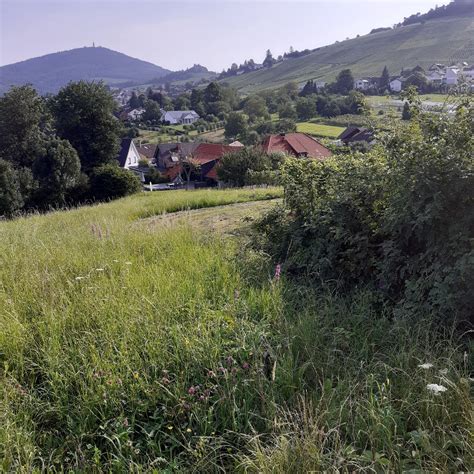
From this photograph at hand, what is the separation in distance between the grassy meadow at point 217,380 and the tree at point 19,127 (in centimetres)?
2823

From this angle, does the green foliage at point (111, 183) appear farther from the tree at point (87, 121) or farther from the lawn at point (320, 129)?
the lawn at point (320, 129)

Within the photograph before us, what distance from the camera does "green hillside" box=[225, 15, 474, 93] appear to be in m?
97.4

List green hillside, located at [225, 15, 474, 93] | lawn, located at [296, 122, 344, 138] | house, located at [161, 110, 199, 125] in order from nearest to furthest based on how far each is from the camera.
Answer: lawn, located at [296, 122, 344, 138], house, located at [161, 110, 199, 125], green hillside, located at [225, 15, 474, 93]

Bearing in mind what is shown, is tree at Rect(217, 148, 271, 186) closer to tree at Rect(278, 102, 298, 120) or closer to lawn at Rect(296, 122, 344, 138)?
lawn at Rect(296, 122, 344, 138)

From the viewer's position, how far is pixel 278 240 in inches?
195

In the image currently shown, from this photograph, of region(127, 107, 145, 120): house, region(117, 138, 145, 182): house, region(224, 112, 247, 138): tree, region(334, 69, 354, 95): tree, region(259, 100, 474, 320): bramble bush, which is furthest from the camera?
region(127, 107, 145, 120): house

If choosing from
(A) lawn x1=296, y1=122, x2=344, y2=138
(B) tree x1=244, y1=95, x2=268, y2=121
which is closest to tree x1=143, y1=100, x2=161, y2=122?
(B) tree x1=244, y1=95, x2=268, y2=121

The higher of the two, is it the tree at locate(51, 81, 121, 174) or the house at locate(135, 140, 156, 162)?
the tree at locate(51, 81, 121, 174)

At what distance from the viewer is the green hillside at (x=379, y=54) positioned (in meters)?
97.4

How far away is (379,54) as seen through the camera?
11825 cm

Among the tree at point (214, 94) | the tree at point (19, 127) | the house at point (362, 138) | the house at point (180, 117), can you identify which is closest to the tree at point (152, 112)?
the house at point (180, 117)

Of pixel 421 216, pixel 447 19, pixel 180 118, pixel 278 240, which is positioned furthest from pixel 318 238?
pixel 447 19

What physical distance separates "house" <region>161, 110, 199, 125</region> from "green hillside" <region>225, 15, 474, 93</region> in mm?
41341

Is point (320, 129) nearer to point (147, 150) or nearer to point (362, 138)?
point (147, 150)
